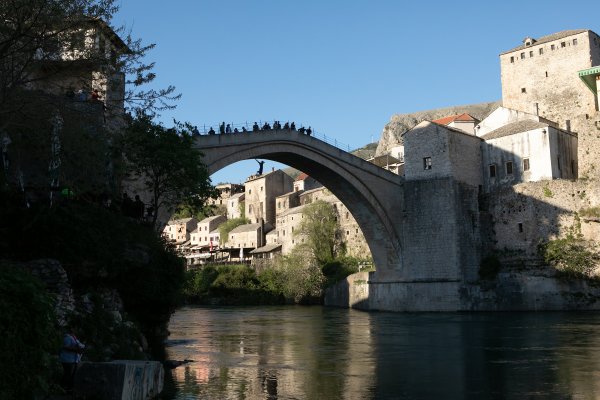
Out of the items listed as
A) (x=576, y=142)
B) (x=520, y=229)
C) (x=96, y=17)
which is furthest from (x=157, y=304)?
(x=576, y=142)

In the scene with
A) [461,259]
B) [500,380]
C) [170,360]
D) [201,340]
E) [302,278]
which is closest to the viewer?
[500,380]

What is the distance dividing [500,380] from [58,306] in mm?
8028

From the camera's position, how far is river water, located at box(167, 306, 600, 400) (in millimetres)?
11336

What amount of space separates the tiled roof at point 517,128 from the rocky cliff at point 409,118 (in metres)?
47.0

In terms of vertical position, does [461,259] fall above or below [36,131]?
below

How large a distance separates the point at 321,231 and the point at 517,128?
20.3m

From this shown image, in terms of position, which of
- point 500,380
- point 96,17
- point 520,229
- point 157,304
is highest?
point 96,17

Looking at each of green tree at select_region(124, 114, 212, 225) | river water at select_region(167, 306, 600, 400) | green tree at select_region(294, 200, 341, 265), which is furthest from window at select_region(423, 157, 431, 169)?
green tree at select_region(124, 114, 212, 225)

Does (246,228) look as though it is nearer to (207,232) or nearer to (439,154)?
(207,232)

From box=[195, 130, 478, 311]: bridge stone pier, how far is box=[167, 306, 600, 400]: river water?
8.62m

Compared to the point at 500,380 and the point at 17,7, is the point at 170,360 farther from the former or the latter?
the point at 17,7

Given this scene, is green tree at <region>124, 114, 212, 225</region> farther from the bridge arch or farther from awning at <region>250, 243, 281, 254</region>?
awning at <region>250, 243, 281, 254</region>

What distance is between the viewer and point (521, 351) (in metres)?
17.0

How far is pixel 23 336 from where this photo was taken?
6.43 meters
